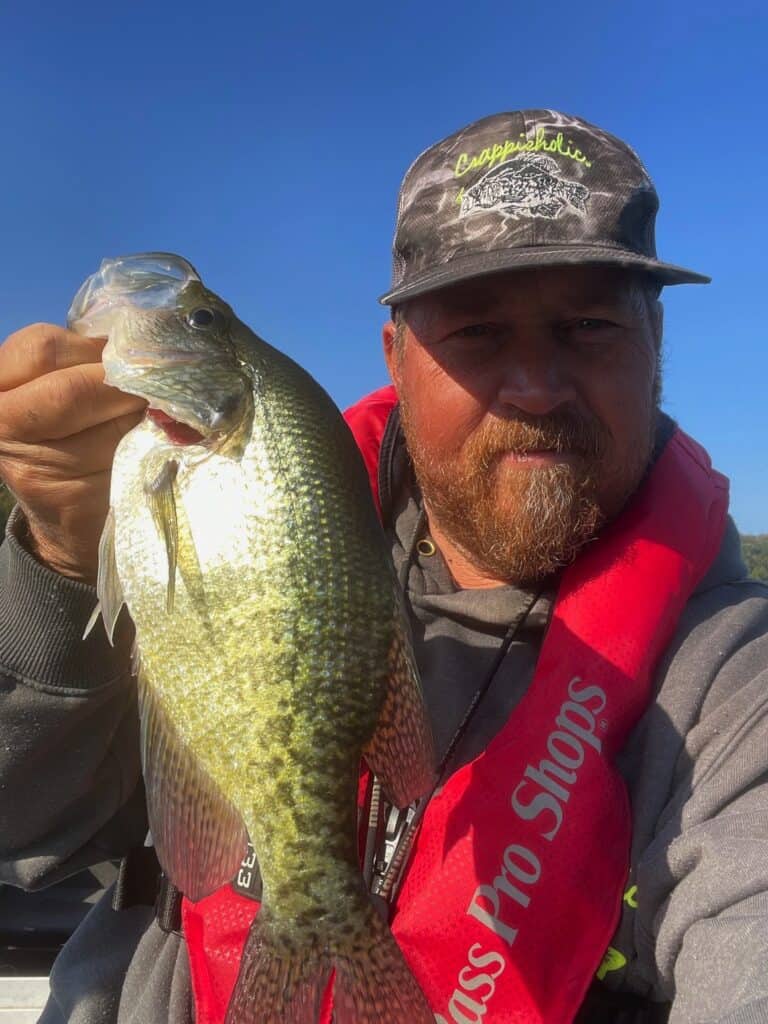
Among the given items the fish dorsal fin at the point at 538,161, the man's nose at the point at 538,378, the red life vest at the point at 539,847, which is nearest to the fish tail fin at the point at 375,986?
the red life vest at the point at 539,847

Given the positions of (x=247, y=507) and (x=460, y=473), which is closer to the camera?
(x=247, y=507)

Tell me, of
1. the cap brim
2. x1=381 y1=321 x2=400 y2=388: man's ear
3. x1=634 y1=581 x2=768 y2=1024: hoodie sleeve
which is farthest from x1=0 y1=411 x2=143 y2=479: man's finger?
x1=634 y1=581 x2=768 y2=1024: hoodie sleeve

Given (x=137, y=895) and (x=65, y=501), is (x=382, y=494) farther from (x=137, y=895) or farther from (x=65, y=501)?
(x=137, y=895)

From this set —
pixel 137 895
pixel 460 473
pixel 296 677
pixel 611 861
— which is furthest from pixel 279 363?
pixel 137 895

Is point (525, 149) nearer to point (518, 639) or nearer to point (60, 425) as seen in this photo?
point (518, 639)

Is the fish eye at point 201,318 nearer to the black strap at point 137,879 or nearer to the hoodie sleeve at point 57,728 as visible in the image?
the hoodie sleeve at point 57,728

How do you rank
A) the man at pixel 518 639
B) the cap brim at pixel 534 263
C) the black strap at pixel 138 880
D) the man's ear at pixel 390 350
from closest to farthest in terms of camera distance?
the man at pixel 518 639 < the cap brim at pixel 534 263 < the black strap at pixel 138 880 < the man's ear at pixel 390 350
